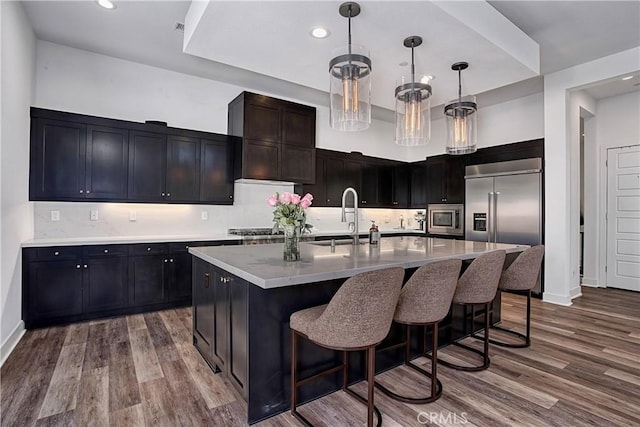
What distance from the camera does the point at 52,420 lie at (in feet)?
6.15

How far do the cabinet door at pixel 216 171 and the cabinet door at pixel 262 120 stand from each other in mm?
402

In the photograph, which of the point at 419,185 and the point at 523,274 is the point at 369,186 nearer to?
the point at 419,185

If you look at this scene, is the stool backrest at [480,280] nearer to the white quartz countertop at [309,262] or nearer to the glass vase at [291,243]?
the white quartz countertop at [309,262]

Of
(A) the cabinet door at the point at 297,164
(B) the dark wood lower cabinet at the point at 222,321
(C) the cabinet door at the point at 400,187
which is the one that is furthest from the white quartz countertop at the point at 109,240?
(C) the cabinet door at the point at 400,187

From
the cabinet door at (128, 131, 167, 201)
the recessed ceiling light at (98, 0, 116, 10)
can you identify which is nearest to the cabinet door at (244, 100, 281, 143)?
the cabinet door at (128, 131, 167, 201)

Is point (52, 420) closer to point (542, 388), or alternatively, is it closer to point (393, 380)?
point (393, 380)

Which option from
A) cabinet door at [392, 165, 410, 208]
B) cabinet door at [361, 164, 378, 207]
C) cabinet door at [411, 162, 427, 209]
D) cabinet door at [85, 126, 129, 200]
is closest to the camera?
cabinet door at [85, 126, 129, 200]

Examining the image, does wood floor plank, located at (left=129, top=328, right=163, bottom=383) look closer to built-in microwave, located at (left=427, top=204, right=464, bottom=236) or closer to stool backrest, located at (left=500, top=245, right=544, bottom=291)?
stool backrest, located at (left=500, top=245, right=544, bottom=291)

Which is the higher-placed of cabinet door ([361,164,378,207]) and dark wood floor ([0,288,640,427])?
cabinet door ([361,164,378,207])

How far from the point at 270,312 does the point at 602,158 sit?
20.3ft

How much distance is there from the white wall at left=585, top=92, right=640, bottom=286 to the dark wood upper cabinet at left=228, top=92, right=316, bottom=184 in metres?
4.66

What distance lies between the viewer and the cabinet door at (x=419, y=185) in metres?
6.50

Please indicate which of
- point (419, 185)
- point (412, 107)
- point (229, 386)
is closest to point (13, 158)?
point (229, 386)

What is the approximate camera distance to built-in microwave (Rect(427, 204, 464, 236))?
5.71 metres
